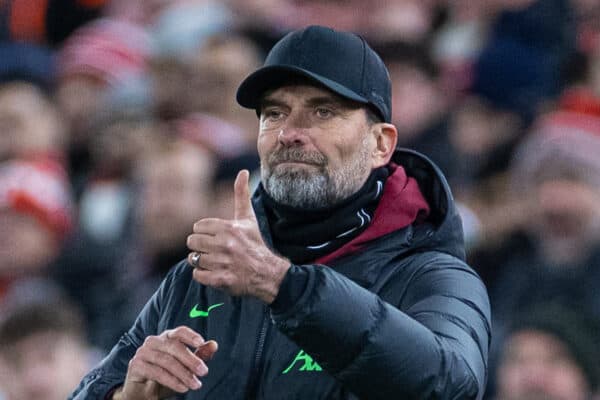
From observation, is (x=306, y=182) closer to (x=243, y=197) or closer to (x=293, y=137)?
(x=293, y=137)

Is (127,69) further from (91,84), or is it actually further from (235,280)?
(235,280)

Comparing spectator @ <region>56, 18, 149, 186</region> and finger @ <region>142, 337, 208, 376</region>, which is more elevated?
finger @ <region>142, 337, 208, 376</region>

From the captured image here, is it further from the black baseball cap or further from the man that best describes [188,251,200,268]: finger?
the black baseball cap

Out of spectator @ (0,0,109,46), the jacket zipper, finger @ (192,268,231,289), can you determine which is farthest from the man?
spectator @ (0,0,109,46)

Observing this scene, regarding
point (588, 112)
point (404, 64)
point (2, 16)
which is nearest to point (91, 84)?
point (2, 16)

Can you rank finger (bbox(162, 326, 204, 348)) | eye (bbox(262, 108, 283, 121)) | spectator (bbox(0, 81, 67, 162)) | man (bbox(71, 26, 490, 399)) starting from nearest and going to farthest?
man (bbox(71, 26, 490, 399))
finger (bbox(162, 326, 204, 348))
eye (bbox(262, 108, 283, 121))
spectator (bbox(0, 81, 67, 162))

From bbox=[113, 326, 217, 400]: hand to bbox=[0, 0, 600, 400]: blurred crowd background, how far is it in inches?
91.1

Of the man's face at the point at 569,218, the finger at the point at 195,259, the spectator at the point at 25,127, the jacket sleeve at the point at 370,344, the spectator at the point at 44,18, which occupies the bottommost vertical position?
the spectator at the point at 44,18

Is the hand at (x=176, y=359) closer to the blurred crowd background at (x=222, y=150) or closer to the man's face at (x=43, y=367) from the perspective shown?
the blurred crowd background at (x=222, y=150)

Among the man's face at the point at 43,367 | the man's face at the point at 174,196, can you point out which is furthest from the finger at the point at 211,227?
the man's face at the point at 174,196

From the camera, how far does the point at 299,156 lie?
4461mm

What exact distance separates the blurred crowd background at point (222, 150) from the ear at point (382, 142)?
1.74 metres

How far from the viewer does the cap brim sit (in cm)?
443

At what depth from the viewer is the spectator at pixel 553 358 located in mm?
6137
